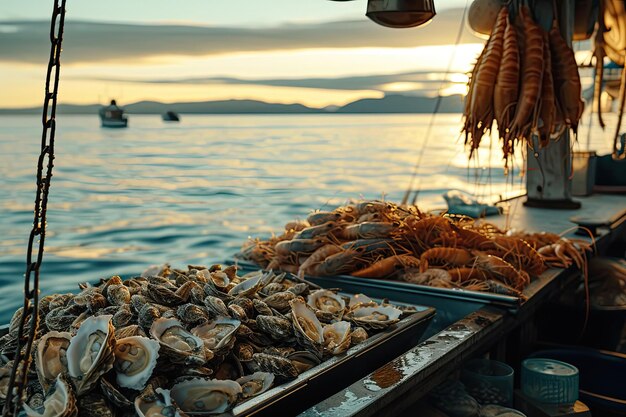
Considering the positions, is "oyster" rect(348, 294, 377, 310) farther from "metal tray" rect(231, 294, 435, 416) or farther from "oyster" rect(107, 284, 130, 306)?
"oyster" rect(107, 284, 130, 306)

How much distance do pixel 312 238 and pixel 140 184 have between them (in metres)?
5.75

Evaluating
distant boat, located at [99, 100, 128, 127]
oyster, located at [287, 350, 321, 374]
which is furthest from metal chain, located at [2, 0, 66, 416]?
distant boat, located at [99, 100, 128, 127]

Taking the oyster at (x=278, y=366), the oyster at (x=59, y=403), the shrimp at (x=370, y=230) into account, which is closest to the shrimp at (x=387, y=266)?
the shrimp at (x=370, y=230)

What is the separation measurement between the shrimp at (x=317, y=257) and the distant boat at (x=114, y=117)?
24385 millimetres

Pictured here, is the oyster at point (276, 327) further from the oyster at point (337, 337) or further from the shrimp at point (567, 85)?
the shrimp at point (567, 85)

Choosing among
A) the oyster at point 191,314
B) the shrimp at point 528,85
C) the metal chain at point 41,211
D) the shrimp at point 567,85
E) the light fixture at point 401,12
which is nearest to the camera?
the metal chain at point 41,211

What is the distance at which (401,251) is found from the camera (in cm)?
271

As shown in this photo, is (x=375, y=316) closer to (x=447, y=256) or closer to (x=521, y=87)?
(x=447, y=256)

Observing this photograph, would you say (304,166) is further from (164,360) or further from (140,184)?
(164,360)

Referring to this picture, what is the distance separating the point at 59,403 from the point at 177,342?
12.1 inches

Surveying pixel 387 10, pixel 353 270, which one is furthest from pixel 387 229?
pixel 387 10

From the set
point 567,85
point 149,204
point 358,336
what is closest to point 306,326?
point 358,336

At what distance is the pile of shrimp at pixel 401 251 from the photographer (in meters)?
2.53

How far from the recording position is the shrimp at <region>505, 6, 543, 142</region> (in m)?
2.94
